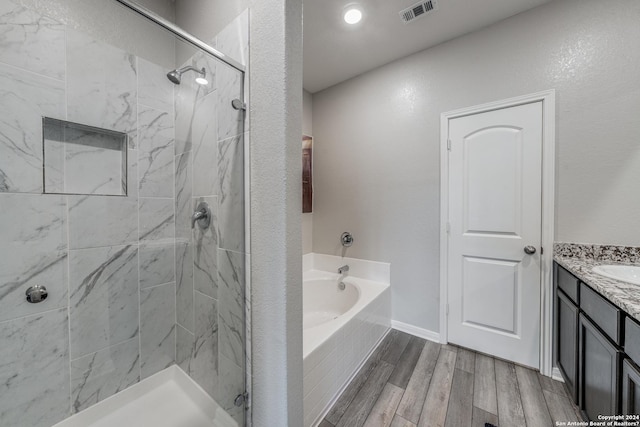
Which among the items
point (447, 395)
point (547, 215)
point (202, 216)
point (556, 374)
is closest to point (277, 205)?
point (202, 216)

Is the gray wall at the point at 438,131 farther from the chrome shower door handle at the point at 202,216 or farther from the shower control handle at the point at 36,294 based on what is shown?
the shower control handle at the point at 36,294

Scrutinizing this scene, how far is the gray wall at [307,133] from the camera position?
9.04 ft

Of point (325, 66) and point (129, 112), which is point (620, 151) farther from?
point (129, 112)

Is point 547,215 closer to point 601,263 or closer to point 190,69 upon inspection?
point 601,263

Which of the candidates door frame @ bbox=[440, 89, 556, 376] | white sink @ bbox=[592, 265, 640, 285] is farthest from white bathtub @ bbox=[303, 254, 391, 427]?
white sink @ bbox=[592, 265, 640, 285]

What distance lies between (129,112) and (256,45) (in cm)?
95

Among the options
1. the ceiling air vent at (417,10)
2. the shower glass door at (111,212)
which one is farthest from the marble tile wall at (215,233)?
the ceiling air vent at (417,10)

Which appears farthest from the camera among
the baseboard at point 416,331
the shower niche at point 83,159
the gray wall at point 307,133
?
the gray wall at point 307,133

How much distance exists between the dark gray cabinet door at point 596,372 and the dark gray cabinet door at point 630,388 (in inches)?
1.5

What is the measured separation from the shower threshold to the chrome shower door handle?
94 cm

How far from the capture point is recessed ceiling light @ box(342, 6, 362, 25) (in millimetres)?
1674

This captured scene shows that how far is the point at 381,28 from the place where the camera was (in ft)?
6.05

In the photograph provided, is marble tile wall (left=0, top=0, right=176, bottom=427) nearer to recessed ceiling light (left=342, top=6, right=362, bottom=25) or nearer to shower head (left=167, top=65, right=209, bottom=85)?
shower head (left=167, top=65, right=209, bottom=85)

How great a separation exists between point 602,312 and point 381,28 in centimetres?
224
